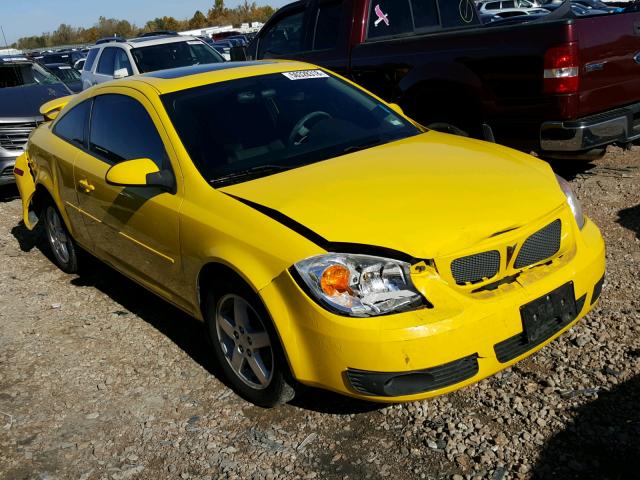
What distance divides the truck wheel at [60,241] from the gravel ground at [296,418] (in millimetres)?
1054

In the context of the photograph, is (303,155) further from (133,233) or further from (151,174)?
(133,233)

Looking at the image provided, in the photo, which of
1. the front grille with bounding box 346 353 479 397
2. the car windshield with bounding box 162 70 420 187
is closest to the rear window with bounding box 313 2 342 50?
the car windshield with bounding box 162 70 420 187

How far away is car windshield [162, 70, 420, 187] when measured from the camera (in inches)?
145

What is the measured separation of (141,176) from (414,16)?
462 cm

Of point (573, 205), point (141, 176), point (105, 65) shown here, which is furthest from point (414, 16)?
point (105, 65)

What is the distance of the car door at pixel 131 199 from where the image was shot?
368 cm

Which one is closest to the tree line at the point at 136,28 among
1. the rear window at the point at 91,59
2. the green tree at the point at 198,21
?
the green tree at the point at 198,21

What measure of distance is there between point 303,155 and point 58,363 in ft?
6.35

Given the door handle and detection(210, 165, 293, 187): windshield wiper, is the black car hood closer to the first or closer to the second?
the door handle

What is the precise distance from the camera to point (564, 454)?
2805mm

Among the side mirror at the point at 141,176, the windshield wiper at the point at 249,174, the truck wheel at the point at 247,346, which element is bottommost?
the truck wheel at the point at 247,346

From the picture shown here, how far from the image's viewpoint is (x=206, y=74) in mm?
4234

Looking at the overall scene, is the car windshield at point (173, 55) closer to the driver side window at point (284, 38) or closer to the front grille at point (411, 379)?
the driver side window at point (284, 38)

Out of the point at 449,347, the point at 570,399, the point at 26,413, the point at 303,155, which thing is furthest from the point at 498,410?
the point at 26,413
